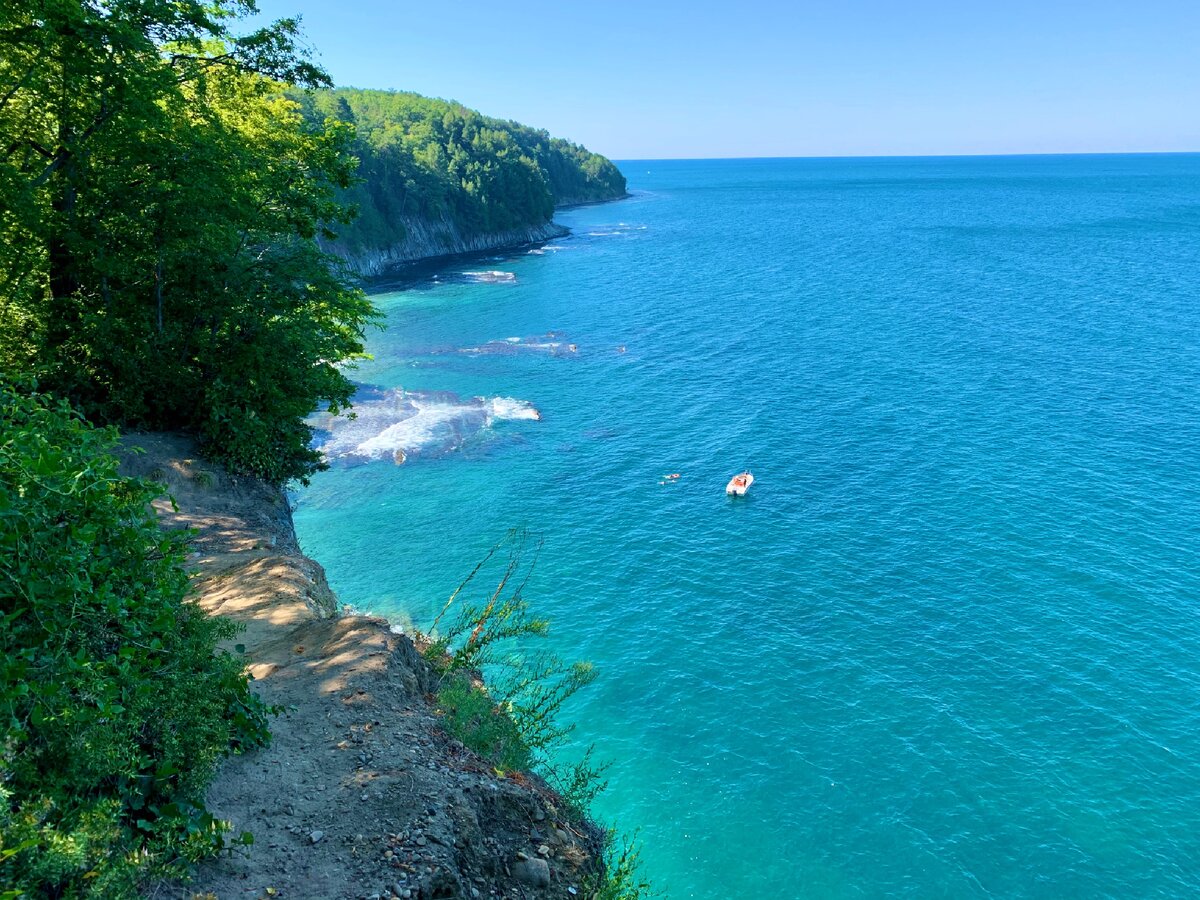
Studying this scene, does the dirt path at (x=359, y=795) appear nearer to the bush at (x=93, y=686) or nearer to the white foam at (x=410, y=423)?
the bush at (x=93, y=686)

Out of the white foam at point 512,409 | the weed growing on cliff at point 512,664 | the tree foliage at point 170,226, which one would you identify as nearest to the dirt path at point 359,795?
the weed growing on cliff at point 512,664

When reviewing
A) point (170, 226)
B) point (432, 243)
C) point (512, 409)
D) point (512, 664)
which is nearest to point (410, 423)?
point (512, 409)

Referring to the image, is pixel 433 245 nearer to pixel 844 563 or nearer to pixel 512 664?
pixel 844 563

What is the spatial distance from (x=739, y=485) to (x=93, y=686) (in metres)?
41.7

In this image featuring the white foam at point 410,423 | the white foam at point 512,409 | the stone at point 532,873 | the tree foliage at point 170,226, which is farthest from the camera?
the white foam at point 512,409

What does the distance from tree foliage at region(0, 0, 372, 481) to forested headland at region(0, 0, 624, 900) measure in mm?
73

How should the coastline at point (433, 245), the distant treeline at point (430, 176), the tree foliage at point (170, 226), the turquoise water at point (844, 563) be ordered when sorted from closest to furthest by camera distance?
the tree foliage at point (170, 226)
the turquoise water at point (844, 563)
the coastline at point (433, 245)
the distant treeline at point (430, 176)

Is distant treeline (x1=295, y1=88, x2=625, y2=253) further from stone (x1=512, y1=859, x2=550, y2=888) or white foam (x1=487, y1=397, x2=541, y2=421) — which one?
stone (x1=512, y1=859, x2=550, y2=888)

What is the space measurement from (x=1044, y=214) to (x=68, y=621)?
22683 cm

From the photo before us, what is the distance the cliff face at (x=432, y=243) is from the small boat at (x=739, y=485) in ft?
297

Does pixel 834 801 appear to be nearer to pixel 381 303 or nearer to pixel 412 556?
pixel 412 556

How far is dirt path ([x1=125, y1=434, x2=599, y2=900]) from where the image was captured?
32.4 ft

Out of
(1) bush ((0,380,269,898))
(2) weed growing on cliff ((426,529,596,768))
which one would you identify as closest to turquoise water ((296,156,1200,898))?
(2) weed growing on cliff ((426,529,596,768))

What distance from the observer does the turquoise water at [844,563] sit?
2522cm
